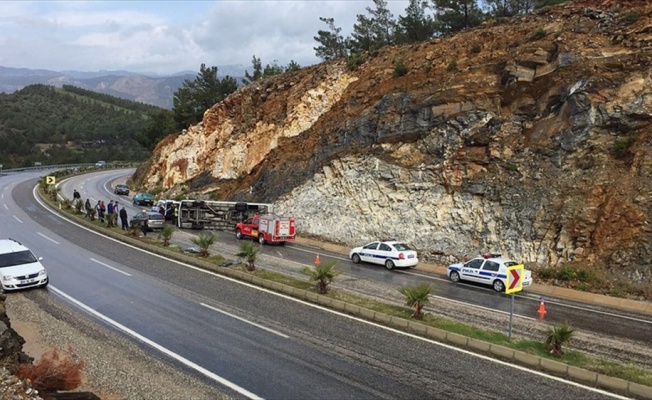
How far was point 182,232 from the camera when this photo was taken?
3656 cm

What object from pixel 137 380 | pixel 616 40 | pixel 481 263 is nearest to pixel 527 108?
pixel 616 40

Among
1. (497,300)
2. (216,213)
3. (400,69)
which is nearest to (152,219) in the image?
(216,213)

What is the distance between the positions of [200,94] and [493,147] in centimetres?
5056

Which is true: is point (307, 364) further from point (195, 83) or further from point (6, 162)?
point (6, 162)

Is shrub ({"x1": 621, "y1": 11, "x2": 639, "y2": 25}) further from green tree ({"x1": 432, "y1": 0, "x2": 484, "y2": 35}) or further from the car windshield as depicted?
the car windshield

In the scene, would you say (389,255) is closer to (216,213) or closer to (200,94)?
(216,213)

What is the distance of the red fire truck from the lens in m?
32.7

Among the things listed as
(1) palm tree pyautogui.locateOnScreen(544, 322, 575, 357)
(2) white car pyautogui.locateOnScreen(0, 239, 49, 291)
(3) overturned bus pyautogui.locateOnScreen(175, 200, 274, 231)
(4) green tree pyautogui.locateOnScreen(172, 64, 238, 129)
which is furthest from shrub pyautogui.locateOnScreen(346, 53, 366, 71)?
(1) palm tree pyautogui.locateOnScreen(544, 322, 575, 357)

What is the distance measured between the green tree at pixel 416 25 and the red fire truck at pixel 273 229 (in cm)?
3099

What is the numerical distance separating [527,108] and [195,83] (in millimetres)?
53920

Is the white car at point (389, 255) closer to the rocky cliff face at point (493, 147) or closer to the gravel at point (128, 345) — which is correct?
the rocky cliff face at point (493, 147)

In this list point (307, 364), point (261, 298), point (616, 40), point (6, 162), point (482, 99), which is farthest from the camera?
point (6, 162)

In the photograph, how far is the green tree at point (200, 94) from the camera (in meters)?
71.7

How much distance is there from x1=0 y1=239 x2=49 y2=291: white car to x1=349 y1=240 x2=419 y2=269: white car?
15615 millimetres
